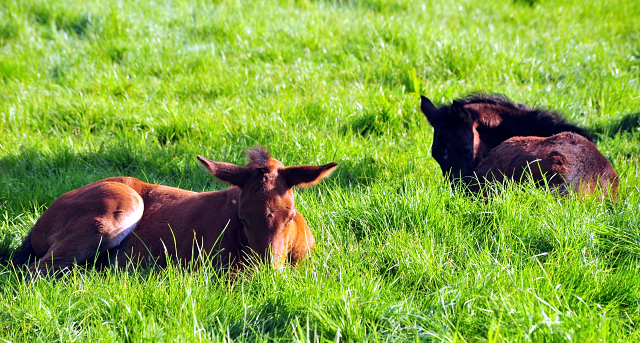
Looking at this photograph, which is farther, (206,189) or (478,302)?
(206,189)

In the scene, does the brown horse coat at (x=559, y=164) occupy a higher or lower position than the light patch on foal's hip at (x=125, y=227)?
higher

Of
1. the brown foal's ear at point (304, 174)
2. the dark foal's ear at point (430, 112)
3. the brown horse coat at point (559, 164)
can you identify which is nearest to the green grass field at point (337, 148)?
the brown horse coat at point (559, 164)

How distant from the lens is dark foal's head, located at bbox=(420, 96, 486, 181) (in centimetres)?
502

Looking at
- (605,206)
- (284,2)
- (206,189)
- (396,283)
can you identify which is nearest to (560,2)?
(284,2)

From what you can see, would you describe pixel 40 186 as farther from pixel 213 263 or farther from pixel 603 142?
pixel 603 142

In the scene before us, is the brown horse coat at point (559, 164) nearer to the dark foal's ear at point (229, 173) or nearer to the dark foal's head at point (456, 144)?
the dark foal's head at point (456, 144)

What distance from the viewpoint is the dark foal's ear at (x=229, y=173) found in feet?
11.6

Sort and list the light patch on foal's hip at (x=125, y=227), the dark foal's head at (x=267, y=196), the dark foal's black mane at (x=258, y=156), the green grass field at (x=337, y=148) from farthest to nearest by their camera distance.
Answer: the light patch on foal's hip at (x=125, y=227) → the dark foal's black mane at (x=258, y=156) → the dark foal's head at (x=267, y=196) → the green grass field at (x=337, y=148)

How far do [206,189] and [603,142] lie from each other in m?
4.47

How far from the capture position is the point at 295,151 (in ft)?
18.1

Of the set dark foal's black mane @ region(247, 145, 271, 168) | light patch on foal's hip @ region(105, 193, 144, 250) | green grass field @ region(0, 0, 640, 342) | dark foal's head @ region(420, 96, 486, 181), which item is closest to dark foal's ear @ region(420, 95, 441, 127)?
dark foal's head @ region(420, 96, 486, 181)

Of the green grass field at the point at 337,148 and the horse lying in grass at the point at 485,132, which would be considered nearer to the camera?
the green grass field at the point at 337,148

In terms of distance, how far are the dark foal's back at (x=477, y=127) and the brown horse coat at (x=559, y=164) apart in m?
0.30

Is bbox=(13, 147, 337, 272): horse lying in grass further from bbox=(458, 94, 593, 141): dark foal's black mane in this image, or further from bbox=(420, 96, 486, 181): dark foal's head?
bbox=(458, 94, 593, 141): dark foal's black mane
